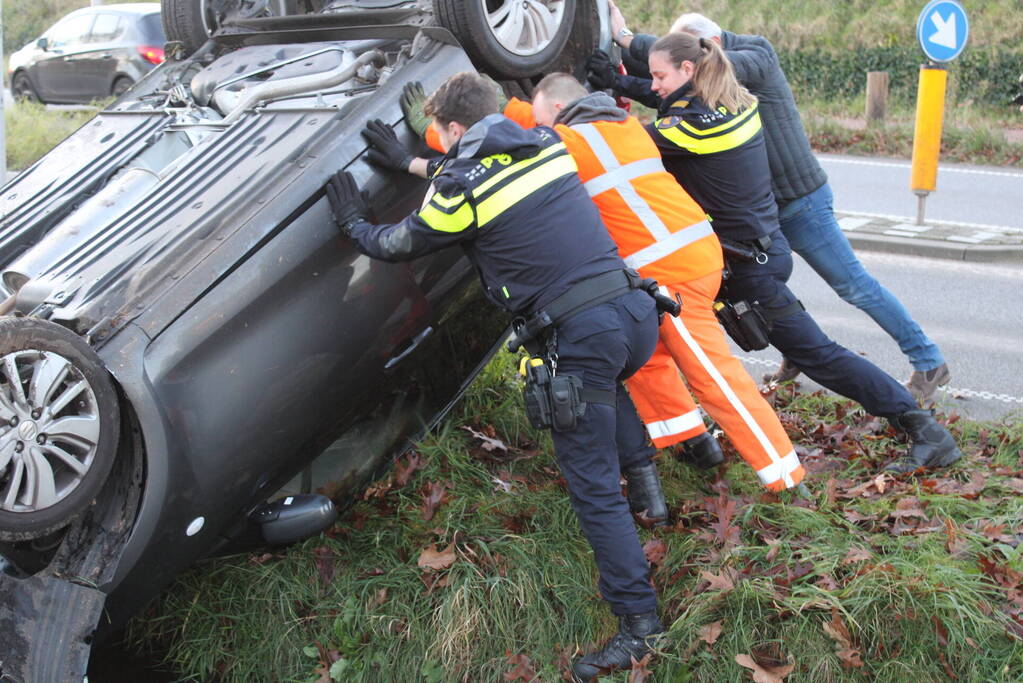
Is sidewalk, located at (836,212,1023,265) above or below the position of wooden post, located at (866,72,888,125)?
above

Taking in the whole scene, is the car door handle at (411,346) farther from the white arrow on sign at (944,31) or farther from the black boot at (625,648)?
the white arrow on sign at (944,31)

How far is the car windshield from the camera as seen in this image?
15453 mm

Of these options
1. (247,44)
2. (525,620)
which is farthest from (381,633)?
(247,44)

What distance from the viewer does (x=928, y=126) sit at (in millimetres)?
9109

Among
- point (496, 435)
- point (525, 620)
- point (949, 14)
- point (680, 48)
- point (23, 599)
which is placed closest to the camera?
point (23, 599)

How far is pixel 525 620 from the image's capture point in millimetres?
3844

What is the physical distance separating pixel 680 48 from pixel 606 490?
177 cm

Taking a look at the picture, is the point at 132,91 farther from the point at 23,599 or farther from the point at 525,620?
the point at 525,620

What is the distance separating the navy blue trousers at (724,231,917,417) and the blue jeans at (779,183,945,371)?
0.51 m

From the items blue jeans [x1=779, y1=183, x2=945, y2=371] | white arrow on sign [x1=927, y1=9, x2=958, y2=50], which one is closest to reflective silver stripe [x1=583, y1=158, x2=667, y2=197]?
blue jeans [x1=779, y1=183, x2=945, y2=371]

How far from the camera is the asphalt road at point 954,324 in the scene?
5785 millimetres

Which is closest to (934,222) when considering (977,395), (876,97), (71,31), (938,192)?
(938,192)

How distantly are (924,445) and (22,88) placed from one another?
A: 16786 millimetres

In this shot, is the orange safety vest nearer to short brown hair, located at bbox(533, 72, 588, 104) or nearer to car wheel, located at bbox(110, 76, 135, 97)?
short brown hair, located at bbox(533, 72, 588, 104)
